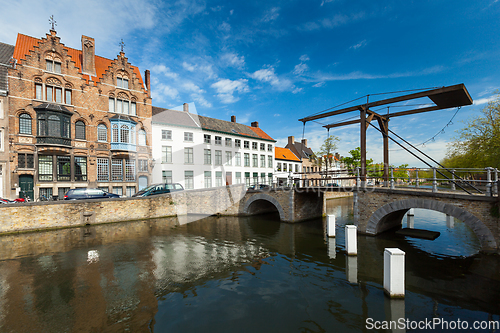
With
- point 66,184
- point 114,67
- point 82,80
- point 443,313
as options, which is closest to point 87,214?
point 66,184

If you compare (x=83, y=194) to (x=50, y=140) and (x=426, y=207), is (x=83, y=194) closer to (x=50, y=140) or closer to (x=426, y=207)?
(x=50, y=140)

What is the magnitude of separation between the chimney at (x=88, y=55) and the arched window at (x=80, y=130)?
6.15m

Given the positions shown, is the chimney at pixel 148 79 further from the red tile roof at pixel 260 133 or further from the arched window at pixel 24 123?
the red tile roof at pixel 260 133

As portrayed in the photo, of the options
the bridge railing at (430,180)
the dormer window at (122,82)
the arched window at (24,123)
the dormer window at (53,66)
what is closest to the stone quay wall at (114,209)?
the arched window at (24,123)

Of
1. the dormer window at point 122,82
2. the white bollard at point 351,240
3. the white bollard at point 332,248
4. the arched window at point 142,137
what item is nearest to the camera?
the white bollard at point 351,240

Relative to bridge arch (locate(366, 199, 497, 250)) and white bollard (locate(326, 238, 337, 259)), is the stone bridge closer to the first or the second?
bridge arch (locate(366, 199, 497, 250))

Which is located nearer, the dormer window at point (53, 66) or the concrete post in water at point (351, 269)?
the concrete post in water at point (351, 269)

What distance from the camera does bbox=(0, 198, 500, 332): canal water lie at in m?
6.39

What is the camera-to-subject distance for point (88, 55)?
2558 cm

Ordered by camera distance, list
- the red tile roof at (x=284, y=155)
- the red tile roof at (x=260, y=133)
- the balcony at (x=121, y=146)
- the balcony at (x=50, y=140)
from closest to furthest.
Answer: the balcony at (x=50, y=140)
the balcony at (x=121, y=146)
the red tile roof at (x=260, y=133)
the red tile roof at (x=284, y=155)

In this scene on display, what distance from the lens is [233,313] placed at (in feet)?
22.2

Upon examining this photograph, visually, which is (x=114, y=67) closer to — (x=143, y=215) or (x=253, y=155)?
(x=143, y=215)

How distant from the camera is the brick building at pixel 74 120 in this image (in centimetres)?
2111

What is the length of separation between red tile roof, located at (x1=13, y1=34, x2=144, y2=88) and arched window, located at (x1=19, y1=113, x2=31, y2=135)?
5.78 meters
